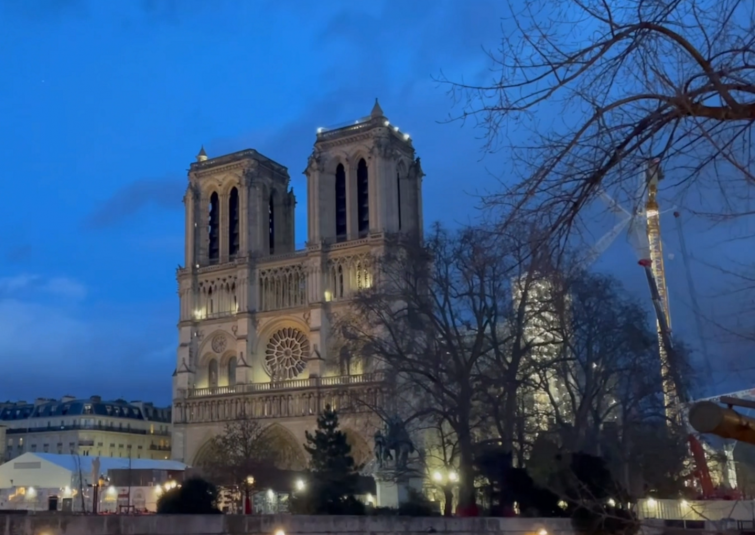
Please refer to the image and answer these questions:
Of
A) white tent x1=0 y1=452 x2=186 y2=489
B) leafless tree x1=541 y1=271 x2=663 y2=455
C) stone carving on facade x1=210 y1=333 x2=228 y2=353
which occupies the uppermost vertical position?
stone carving on facade x1=210 y1=333 x2=228 y2=353

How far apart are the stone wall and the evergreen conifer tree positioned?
16.5 ft

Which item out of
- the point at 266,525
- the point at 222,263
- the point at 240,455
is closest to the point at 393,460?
the point at 240,455

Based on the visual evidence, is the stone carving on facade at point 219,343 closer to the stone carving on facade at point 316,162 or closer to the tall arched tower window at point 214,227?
the tall arched tower window at point 214,227

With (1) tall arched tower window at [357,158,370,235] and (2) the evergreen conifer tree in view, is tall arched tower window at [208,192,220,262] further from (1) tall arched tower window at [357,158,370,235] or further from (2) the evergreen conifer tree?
(2) the evergreen conifer tree

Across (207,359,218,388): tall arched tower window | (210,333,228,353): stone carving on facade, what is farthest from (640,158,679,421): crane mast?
(207,359,218,388): tall arched tower window

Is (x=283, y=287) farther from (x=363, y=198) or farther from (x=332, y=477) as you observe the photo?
(x=332, y=477)

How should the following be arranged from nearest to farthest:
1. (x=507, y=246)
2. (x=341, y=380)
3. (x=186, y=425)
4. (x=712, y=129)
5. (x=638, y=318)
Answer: (x=712, y=129), (x=507, y=246), (x=638, y=318), (x=341, y=380), (x=186, y=425)

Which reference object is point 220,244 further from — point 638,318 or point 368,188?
point 638,318

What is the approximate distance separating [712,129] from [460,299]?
22.4 m

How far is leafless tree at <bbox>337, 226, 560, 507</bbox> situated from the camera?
81.6 feet

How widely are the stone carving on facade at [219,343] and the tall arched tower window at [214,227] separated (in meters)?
5.45

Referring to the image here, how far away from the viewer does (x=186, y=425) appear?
54.7 metres

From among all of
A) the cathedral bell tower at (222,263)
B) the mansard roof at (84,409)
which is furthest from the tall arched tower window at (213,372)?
the mansard roof at (84,409)

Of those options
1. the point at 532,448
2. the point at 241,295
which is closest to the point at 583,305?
the point at 532,448
